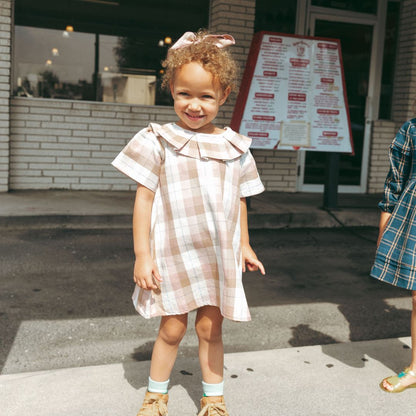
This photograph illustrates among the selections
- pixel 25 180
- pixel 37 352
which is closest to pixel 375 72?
pixel 25 180

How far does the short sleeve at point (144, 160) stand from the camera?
2197mm

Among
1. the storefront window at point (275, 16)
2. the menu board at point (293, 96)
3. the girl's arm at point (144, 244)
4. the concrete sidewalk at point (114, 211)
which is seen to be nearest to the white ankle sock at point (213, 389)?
the girl's arm at point (144, 244)

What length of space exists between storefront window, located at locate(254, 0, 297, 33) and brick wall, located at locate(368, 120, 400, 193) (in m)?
2.15

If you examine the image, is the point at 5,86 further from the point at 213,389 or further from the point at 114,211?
the point at 213,389

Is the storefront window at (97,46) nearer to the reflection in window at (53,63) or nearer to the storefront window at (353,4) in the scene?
the reflection in window at (53,63)

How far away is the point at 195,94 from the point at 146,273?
72 centimetres

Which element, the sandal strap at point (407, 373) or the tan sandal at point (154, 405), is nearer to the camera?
the tan sandal at point (154, 405)

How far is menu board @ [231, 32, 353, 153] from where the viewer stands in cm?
660

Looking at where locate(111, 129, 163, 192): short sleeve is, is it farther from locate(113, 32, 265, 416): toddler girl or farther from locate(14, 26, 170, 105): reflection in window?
locate(14, 26, 170, 105): reflection in window

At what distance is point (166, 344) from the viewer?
231 centimetres

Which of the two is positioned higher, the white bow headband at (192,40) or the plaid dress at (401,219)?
the white bow headband at (192,40)

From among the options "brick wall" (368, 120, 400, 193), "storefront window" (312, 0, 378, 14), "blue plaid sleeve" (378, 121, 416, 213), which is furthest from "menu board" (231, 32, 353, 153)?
"blue plaid sleeve" (378, 121, 416, 213)

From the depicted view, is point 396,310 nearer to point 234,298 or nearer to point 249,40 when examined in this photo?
point 234,298

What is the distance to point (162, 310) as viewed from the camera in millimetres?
2232
